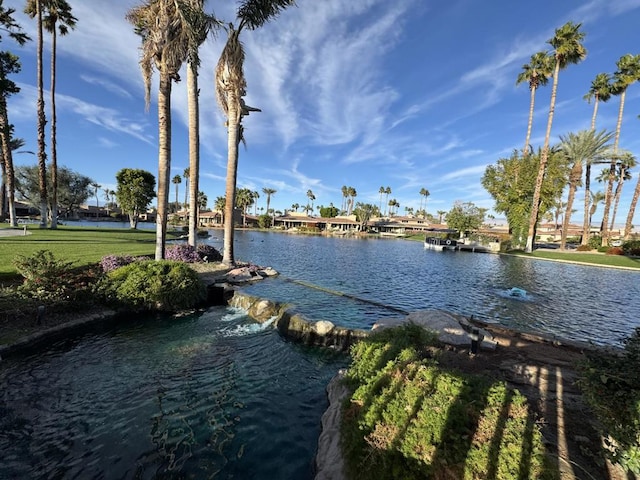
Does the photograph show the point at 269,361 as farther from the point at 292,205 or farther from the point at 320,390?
the point at 292,205

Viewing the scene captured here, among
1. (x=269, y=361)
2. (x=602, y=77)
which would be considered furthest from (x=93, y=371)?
(x=602, y=77)

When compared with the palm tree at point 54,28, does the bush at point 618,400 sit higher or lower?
lower

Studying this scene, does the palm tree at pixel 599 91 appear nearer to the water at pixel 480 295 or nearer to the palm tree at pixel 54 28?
the water at pixel 480 295

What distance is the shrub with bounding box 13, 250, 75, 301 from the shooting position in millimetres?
8992

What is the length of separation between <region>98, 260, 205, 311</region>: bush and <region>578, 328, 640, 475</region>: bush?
12379mm

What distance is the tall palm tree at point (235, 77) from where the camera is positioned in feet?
49.3

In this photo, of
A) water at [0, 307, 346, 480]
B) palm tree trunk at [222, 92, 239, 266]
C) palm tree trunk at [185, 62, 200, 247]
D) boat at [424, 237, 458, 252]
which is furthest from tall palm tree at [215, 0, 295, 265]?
boat at [424, 237, 458, 252]

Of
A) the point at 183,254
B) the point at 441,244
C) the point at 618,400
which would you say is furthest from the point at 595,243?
the point at 183,254

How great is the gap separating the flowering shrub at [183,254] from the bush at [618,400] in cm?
1696

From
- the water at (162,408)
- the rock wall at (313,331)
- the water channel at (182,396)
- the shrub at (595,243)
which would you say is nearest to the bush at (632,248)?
the shrub at (595,243)

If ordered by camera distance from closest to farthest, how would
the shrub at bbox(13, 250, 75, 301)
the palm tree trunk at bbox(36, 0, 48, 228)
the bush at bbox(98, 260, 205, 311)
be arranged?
the shrub at bbox(13, 250, 75, 301)
the bush at bbox(98, 260, 205, 311)
the palm tree trunk at bbox(36, 0, 48, 228)

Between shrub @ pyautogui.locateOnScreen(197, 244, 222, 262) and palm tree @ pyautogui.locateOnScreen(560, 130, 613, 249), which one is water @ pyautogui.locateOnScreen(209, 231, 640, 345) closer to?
shrub @ pyautogui.locateOnScreen(197, 244, 222, 262)

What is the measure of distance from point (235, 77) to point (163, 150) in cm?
564

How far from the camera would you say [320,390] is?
22.0 feet
